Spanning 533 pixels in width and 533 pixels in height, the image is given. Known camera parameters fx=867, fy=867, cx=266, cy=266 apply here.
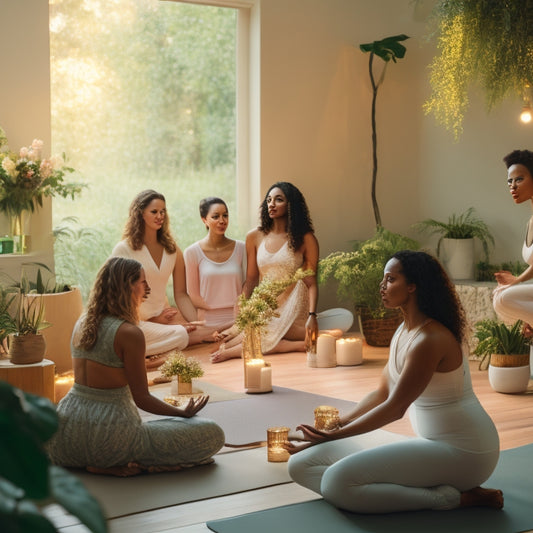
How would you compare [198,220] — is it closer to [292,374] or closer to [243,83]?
[243,83]

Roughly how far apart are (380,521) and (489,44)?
378 centimetres

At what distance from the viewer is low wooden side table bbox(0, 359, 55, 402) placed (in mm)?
4023

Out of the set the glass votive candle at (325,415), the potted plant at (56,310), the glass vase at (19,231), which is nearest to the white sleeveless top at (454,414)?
the glass votive candle at (325,415)

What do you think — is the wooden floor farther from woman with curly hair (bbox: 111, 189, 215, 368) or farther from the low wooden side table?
the low wooden side table

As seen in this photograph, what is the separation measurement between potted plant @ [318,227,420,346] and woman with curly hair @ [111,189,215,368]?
42.6 inches

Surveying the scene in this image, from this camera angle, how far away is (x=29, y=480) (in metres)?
0.56

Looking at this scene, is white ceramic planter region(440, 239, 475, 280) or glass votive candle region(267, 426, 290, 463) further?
white ceramic planter region(440, 239, 475, 280)

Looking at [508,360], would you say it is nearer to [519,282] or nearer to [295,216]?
[519,282]

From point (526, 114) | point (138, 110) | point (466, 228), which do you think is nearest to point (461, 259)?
point (466, 228)

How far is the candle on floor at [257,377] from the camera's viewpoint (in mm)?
4648

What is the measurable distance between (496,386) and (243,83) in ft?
11.1

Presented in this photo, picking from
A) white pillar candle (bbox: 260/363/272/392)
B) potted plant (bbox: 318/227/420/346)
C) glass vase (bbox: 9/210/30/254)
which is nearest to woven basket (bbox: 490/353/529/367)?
white pillar candle (bbox: 260/363/272/392)

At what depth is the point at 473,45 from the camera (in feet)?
18.4

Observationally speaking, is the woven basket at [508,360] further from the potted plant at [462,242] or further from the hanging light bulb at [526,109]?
the hanging light bulb at [526,109]
